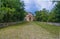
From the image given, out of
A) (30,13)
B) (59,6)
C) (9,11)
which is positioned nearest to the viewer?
(9,11)

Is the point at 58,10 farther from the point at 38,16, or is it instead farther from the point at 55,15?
the point at 38,16

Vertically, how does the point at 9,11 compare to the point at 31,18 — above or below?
above

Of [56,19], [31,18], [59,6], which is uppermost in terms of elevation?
[59,6]

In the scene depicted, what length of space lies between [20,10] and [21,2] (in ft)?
10.5

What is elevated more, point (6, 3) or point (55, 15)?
point (6, 3)

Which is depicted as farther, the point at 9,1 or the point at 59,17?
the point at 59,17

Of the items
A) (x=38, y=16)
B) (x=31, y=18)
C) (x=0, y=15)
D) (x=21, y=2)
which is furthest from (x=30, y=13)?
(x=0, y=15)

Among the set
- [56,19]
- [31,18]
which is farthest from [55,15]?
[31,18]

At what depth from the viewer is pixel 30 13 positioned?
12644cm

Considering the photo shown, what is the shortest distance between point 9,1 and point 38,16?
59437 millimetres

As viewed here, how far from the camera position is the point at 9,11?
136ft

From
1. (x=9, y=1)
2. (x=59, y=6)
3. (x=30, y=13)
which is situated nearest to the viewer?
(x=9, y=1)

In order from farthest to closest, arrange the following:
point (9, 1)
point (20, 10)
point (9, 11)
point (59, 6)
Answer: point (20, 10)
point (59, 6)
point (9, 1)
point (9, 11)

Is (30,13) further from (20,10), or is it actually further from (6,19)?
(6,19)
